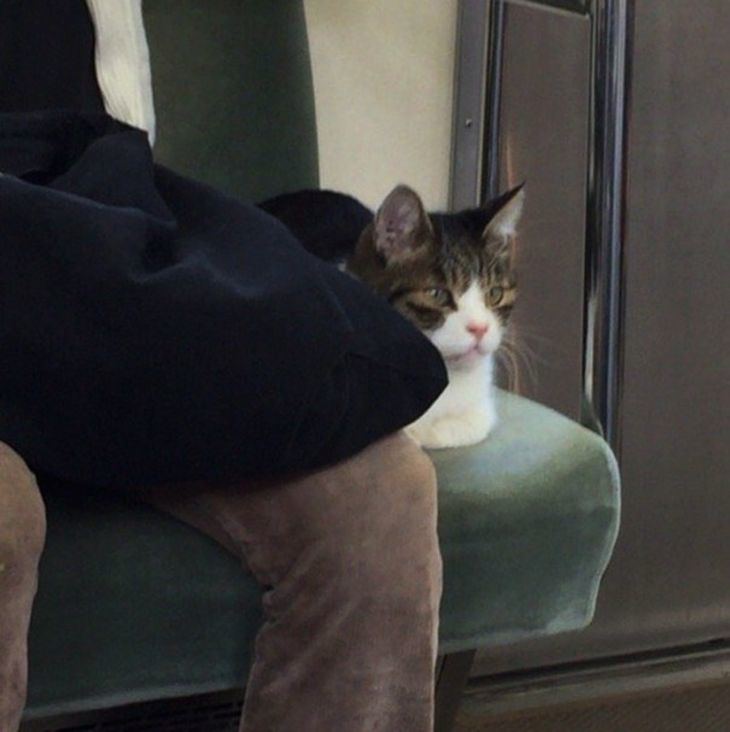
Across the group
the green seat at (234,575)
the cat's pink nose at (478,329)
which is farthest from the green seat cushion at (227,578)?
the cat's pink nose at (478,329)

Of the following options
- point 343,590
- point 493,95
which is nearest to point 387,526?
point 343,590

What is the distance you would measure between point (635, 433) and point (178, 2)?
74cm

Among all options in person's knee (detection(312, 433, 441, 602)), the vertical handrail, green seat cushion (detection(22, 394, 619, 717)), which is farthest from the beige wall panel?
person's knee (detection(312, 433, 441, 602))

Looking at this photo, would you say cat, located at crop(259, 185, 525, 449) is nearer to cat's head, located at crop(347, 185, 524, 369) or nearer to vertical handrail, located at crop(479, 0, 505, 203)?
cat's head, located at crop(347, 185, 524, 369)

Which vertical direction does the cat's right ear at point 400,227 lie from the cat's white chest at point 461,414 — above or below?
above

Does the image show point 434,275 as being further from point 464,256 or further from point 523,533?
point 523,533

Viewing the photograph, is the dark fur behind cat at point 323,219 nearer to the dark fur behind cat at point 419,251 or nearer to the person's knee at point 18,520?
the dark fur behind cat at point 419,251

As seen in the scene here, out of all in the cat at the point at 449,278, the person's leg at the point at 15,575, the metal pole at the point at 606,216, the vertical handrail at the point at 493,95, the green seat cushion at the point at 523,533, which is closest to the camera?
the person's leg at the point at 15,575

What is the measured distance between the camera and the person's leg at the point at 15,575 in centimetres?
57

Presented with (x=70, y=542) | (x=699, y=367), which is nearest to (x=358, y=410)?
(x=70, y=542)

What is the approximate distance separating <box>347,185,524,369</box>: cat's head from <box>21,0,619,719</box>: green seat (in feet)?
0.24

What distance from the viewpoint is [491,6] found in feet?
4.28

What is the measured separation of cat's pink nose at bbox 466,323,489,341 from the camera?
898mm

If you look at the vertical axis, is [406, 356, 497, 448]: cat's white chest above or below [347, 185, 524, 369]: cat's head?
below
